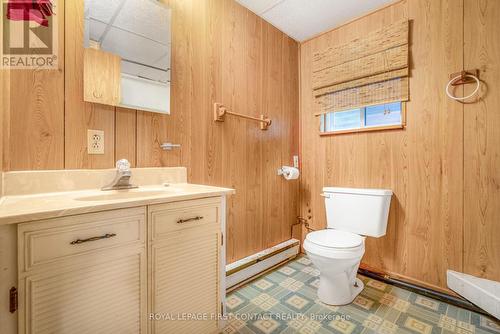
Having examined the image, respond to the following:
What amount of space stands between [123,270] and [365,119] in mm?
2097

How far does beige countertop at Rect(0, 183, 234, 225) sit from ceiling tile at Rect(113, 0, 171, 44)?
2.96 ft

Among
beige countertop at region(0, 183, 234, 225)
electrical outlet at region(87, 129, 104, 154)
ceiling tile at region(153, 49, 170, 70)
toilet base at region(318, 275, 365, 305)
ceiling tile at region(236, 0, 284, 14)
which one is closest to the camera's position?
beige countertop at region(0, 183, 234, 225)

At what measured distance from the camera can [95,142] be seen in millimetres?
1193

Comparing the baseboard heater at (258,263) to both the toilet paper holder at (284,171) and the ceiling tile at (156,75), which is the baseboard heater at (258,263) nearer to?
the toilet paper holder at (284,171)

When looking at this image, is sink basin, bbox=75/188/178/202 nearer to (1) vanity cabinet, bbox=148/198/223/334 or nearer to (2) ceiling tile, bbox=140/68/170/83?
(1) vanity cabinet, bbox=148/198/223/334

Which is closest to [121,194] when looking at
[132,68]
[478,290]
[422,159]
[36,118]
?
[36,118]

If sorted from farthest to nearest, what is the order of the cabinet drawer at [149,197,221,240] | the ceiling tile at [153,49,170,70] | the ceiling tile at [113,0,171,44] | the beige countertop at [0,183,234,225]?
the ceiling tile at [153,49,170,70] → the ceiling tile at [113,0,171,44] → the cabinet drawer at [149,197,221,240] → the beige countertop at [0,183,234,225]

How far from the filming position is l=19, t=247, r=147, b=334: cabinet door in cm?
70

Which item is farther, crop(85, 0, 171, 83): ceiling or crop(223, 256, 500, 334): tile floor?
crop(223, 256, 500, 334): tile floor

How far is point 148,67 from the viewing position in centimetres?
138

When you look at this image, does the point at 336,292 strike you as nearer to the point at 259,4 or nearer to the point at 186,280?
the point at 186,280

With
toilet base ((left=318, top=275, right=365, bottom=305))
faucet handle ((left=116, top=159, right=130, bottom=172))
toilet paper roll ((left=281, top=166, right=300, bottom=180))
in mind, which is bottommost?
toilet base ((left=318, top=275, right=365, bottom=305))

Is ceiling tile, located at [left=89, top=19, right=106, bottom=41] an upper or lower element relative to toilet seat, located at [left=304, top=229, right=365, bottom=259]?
upper

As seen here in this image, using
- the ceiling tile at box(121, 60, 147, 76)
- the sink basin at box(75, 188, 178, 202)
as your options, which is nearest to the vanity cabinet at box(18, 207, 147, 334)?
the sink basin at box(75, 188, 178, 202)
